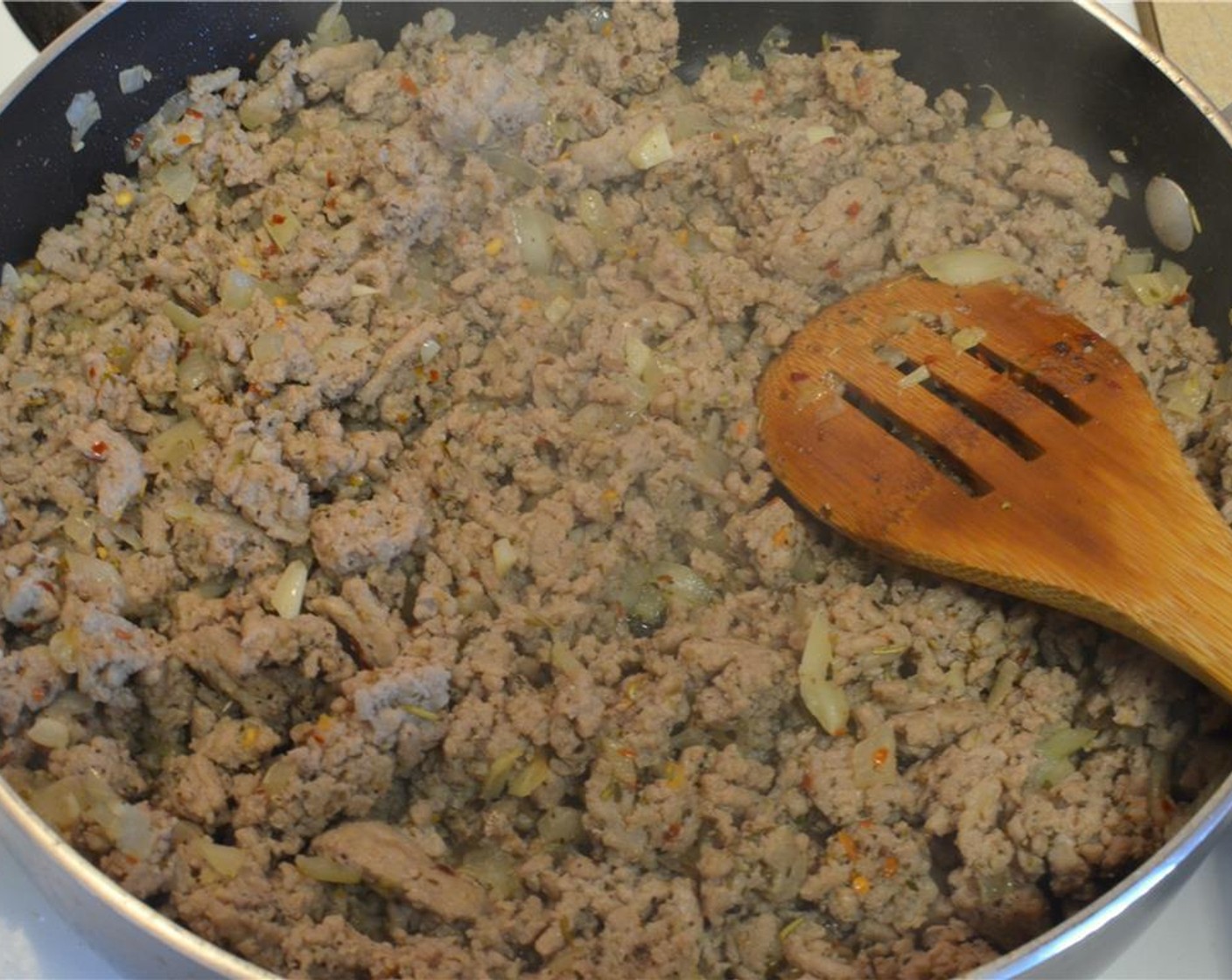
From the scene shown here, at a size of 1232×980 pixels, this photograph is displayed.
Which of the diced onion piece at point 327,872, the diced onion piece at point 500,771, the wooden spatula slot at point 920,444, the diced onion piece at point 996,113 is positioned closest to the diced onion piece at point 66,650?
the diced onion piece at point 327,872

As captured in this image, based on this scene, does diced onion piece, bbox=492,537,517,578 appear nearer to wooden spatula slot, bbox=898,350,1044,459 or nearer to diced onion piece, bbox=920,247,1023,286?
wooden spatula slot, bbox=898,350,1044,459

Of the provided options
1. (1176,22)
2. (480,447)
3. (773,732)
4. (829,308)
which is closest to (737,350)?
(829,308)

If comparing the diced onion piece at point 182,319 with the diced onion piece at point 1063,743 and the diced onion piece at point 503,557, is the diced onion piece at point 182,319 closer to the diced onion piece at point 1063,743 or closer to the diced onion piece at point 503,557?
the diced onion piece at point 503,557

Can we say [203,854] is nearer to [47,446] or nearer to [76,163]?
[47,446]

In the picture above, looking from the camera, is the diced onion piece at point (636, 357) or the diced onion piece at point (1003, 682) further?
the diced onion piece at point (636, 357)

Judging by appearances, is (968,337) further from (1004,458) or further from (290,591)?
(290,591)

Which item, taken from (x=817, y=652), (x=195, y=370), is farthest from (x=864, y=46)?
→ (x=195, y=370)

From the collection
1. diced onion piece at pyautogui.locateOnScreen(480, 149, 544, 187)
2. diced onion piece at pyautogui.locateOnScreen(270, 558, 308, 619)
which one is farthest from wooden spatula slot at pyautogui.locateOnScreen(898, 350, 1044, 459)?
diced onion piece at pyautogui.locateOnScreen(270, 558, 308, 619)

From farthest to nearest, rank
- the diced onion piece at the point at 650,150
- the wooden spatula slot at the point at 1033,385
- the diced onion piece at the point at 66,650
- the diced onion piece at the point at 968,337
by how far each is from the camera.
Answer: the diced onion piece at the point at 650,150
the diced onion piece at the point at 968,337
the wooden spatula slot at the point at 1033,385
the diced onion piece at the point at 66,650
